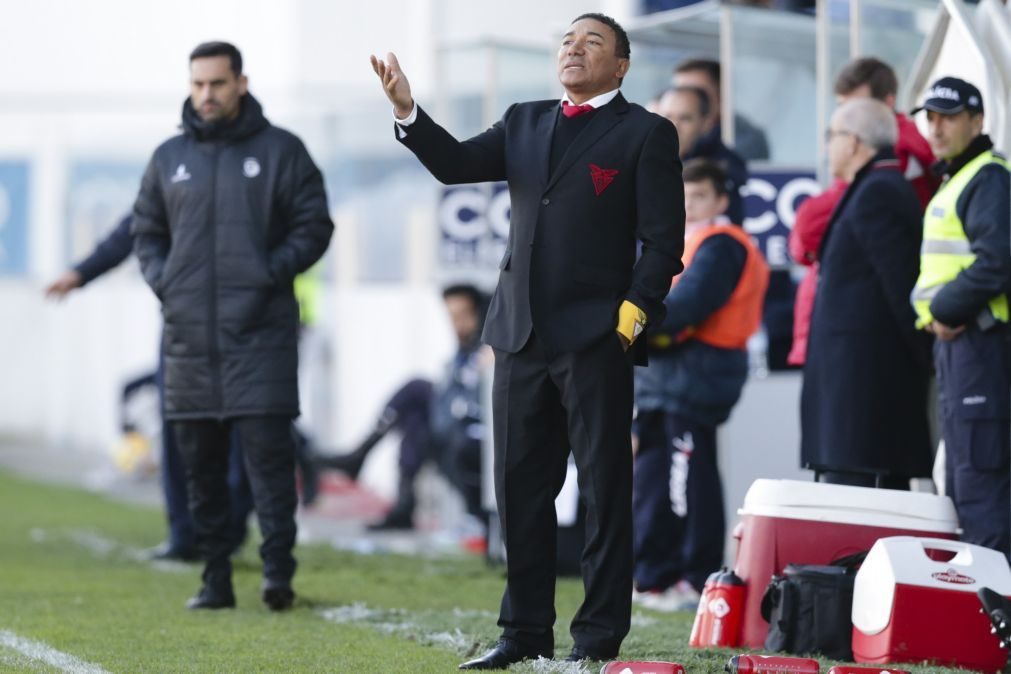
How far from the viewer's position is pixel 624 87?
416 inches

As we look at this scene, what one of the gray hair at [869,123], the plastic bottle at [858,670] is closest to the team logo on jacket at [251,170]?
the gray hair at [869,123]

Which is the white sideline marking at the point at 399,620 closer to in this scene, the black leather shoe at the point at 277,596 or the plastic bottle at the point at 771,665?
the black leather shoe at the point at 277,596

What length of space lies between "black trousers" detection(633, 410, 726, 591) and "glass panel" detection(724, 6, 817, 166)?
5.82 feet

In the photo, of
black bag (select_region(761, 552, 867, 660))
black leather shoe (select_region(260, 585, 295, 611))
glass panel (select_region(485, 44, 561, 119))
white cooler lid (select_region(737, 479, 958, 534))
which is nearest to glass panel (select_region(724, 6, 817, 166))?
glass panel (select_region(485, 44, 561, 119))

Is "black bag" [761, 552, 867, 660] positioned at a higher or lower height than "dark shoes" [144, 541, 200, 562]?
higher

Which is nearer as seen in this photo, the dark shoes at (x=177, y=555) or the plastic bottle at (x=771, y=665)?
the plastic bottle at (x=771, y=665)

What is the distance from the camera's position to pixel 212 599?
7910mm

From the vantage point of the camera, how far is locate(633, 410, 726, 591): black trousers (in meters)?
8.34

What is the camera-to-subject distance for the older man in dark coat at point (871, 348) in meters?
7.24

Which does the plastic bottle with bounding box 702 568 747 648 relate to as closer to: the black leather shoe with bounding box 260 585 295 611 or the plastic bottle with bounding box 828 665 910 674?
the plastic bottle with bounding box 828 665 910 674

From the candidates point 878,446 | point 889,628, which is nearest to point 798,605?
point 889,628

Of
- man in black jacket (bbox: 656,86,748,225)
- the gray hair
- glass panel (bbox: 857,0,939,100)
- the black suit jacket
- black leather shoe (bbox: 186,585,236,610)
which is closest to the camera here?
the black suit jacket

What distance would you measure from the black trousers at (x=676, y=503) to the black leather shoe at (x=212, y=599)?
1.71 metres

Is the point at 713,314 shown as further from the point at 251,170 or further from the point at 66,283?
the point at 66,283
